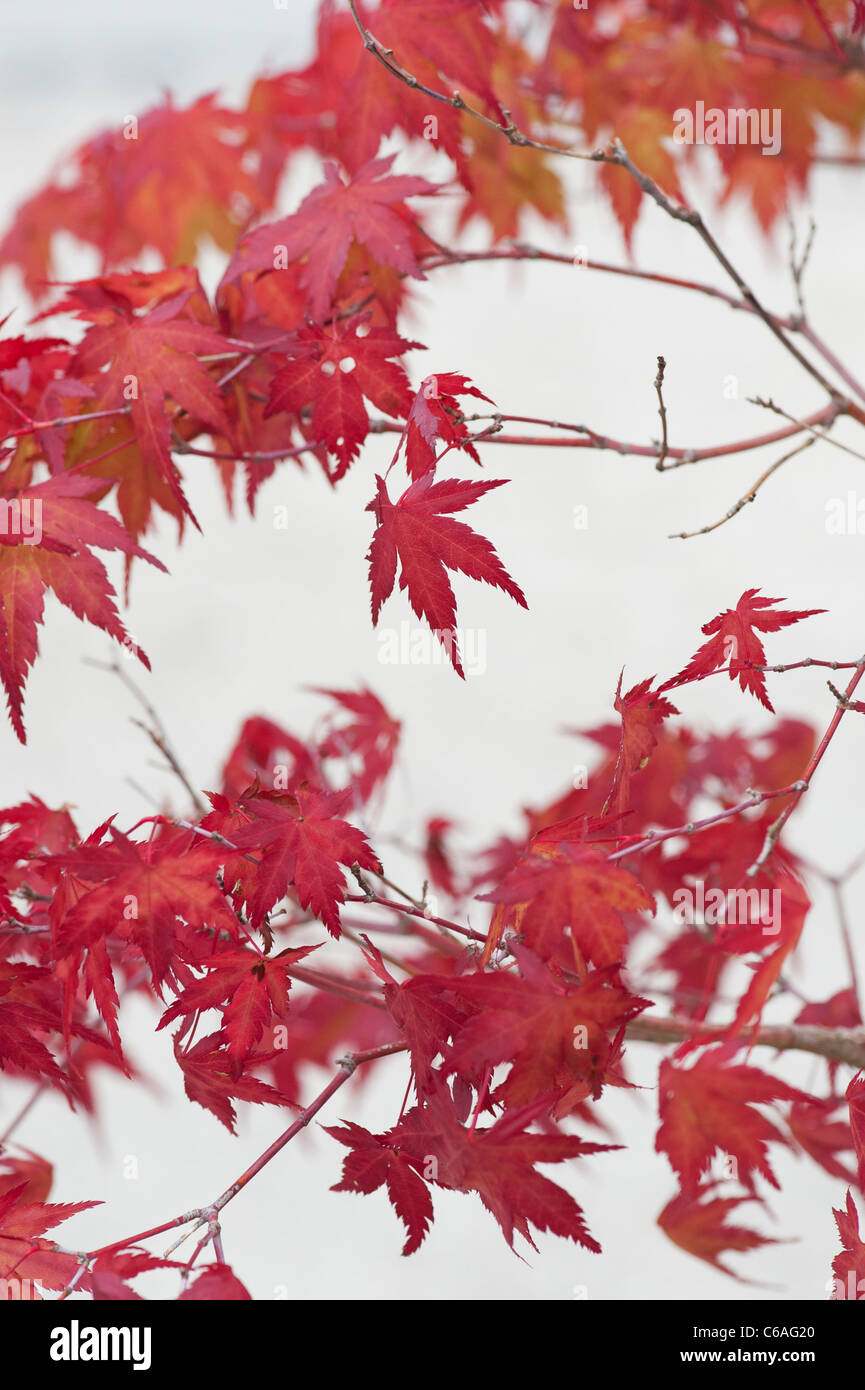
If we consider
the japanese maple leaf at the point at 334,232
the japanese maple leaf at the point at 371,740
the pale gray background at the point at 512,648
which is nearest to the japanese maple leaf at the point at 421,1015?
the japanese maple leaf at the point at 334,232

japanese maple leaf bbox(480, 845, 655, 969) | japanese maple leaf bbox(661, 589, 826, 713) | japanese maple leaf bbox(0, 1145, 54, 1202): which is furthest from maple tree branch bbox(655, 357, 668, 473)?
japanese maple leaf bbox(0, 1145, 54, 1202)

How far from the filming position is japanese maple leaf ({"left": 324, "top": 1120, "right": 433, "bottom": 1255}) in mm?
707

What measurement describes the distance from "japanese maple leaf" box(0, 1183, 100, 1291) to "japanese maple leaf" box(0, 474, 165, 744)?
0.94 ft

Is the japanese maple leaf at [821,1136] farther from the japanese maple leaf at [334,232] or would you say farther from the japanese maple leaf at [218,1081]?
the japanese maple leaf at [334,232]

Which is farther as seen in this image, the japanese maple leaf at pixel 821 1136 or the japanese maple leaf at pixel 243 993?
the japanese maple leaf at pixel 821 1136

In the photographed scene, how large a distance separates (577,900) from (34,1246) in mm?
376

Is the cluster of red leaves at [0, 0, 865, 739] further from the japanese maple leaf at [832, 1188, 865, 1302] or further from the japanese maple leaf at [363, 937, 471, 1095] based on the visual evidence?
the japanese maple leaf at [832, 1188, 865, 1302]

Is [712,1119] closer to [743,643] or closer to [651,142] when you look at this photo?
[743,643]

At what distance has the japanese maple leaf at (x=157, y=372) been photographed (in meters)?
0.84

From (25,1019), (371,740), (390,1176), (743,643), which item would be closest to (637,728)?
(743,643)

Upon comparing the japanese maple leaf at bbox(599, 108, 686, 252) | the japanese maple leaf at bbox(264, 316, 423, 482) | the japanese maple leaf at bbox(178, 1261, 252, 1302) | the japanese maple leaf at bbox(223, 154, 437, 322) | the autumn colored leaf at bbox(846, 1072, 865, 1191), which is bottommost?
the japanese maple leaf at bbox(178, 1261, 252, 1302)

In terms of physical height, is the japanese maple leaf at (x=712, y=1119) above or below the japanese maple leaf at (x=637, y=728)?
below

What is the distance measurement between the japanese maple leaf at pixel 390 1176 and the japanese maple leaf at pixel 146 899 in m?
0.15

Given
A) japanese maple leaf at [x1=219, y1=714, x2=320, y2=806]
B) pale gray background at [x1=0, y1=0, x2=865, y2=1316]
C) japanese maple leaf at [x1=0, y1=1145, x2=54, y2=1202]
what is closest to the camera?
japanese maple leaf at [x1=0, y1=1145, x2=54, y2=1202]
